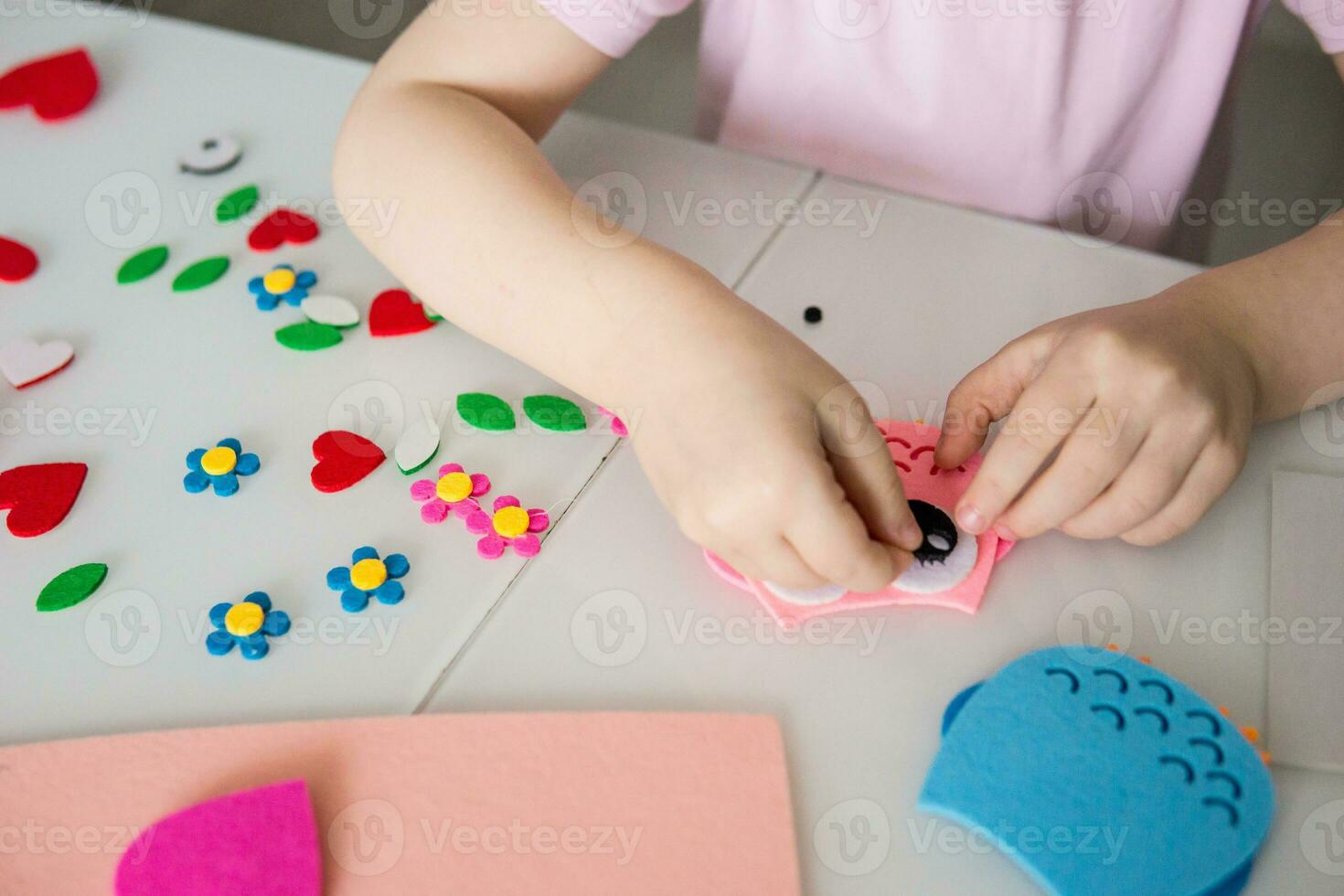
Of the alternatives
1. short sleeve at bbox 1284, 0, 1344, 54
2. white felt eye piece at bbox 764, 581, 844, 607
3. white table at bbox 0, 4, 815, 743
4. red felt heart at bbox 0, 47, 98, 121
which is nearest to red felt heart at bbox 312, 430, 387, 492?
white table at bbox 0, 4, 815, 743

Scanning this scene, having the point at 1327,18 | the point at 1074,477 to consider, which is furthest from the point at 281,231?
the point at 1327,18

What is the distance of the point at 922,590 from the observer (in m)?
0.57

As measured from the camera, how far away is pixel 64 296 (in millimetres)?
731

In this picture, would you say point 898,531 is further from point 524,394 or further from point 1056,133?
point 1056,133

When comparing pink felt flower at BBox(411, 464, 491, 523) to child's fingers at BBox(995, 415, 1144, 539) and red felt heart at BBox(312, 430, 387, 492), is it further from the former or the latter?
child's fingers at BBox(995, 415, 1144, 539)

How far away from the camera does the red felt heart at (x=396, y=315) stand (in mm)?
701

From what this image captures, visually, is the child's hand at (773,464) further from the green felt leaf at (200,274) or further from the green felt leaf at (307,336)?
the green felt leaf at (200,274)

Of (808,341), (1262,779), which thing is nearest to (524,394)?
(808,341)

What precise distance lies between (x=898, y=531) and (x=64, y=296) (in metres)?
0.56

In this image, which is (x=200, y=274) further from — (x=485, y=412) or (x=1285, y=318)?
(x=1285, y=318)

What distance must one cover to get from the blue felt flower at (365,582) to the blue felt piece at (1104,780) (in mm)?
280

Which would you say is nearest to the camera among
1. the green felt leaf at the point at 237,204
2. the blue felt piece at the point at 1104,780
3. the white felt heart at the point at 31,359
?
the blue felt piece at the point at 1104,780

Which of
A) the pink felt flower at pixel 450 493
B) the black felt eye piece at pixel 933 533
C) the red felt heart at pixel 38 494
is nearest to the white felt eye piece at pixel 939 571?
the black felt eye piece at pixel 933 533

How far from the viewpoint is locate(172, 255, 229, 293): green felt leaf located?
2.40ft
